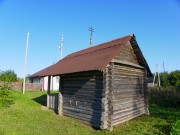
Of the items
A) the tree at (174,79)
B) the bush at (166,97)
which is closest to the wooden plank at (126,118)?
the bush at (166,97)

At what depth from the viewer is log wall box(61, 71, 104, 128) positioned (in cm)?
1095

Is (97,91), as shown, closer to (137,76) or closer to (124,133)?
(124,133)

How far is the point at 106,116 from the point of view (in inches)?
413

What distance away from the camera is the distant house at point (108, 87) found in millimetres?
10625

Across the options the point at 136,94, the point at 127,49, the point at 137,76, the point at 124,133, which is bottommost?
the point at 124,133

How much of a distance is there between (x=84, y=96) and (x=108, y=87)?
1.95 m

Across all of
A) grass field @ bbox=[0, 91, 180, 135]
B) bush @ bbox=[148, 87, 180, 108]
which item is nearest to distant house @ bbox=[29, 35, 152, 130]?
grass field @ bbox=[0, 91, 180, 135]

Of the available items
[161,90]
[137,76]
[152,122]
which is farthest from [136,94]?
[161,90]

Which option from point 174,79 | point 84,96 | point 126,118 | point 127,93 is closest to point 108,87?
point 84,96

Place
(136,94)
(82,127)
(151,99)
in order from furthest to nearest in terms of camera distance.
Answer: (151,99) < (136,94) < (82,127)

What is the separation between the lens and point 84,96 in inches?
472

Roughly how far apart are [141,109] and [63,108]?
5.72 m

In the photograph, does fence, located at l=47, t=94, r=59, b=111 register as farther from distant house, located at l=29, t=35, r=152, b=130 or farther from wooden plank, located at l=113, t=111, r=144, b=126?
wooden plank, located at l=113, t=111, r=144, b=126

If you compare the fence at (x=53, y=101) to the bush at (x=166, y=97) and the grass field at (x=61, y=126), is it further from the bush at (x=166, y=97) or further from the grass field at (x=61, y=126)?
the bush at (x=166, y=97)
